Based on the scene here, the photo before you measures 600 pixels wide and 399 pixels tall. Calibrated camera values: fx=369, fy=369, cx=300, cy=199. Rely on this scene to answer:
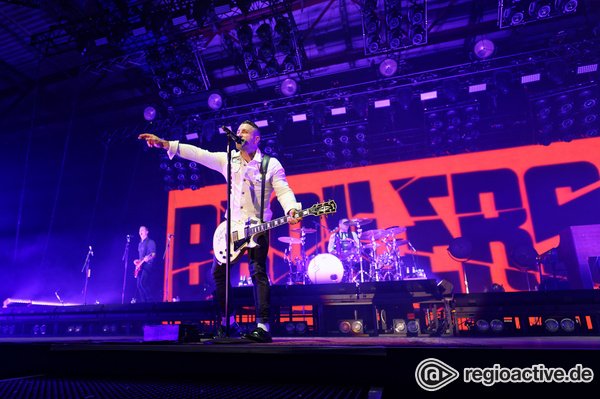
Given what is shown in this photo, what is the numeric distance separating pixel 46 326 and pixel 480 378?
7754 millimetres

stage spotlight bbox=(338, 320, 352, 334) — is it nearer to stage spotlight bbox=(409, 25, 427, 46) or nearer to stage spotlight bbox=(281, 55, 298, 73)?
stage spotlight bbox=(281, 55, 298, 73)

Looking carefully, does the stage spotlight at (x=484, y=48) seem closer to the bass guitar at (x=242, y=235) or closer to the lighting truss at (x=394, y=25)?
the lighting truss at (x=394, y=25)

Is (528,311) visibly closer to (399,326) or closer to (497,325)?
(497,325)

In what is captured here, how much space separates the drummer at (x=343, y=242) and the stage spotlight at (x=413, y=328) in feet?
9.72

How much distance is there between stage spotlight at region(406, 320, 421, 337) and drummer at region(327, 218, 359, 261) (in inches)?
117

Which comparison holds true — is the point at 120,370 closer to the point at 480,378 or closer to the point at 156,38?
the point at 480,378

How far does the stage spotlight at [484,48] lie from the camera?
7.98 m

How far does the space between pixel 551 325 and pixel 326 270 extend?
410 cm

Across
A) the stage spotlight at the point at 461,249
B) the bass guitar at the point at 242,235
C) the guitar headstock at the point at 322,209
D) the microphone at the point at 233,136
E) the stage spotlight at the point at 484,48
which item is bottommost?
the bass guitar at the point at 242,235

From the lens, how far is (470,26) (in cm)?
854

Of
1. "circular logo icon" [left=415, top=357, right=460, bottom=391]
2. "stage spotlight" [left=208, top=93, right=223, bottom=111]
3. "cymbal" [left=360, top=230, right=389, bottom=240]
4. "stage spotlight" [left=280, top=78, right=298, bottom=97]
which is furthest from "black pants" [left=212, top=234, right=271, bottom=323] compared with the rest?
"stage spotlight" [left=208, top=93, right=223, bottom=111]

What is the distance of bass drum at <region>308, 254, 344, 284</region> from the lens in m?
7.92

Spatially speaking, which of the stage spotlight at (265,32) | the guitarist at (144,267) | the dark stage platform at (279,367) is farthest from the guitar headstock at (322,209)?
the guitarist at (144,267)

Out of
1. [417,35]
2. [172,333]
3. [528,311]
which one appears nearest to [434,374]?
[172,333]
